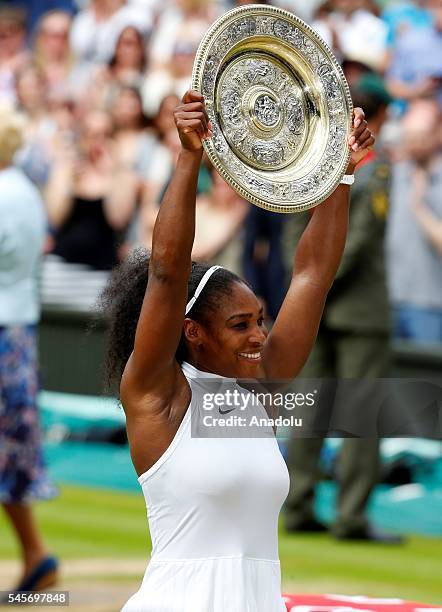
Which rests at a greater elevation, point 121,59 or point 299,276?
point 121,59

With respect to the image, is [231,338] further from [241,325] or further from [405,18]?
[405,18]

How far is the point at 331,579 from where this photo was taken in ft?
20.9

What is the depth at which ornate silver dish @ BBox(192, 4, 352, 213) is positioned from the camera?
126 inches

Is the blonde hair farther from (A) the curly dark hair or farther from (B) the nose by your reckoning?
(B) the nose

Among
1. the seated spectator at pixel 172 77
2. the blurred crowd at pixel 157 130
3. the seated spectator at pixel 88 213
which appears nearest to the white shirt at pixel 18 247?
the blurred crowd at pixel 157 130

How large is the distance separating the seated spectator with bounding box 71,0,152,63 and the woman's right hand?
25.9 feet

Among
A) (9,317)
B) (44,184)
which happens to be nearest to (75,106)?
(44,184)

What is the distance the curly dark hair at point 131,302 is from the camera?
333cm

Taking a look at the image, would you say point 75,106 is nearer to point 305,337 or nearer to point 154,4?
point 154,4

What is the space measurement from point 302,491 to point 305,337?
3881 mm

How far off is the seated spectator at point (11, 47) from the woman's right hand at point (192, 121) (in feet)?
30.8

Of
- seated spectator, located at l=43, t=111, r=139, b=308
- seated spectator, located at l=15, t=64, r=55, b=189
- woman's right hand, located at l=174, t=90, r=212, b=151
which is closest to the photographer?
woman's right hand, located at l=174, t=90, r=212, b=151

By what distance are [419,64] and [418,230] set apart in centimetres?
106

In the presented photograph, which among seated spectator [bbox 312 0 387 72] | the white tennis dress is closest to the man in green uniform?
seated spectator [bbox 312 0 387 72]
